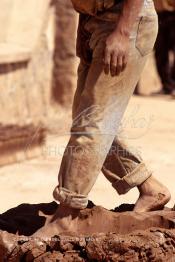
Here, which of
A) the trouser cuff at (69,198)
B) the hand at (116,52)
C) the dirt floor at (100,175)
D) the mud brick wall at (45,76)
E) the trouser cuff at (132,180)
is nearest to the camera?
the hand at (116,52)

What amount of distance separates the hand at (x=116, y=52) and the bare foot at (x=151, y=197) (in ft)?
2.71

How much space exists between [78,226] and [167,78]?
29.5 feet

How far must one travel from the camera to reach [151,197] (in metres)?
5.05

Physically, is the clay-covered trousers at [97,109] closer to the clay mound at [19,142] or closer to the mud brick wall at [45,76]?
the clay mound at [19,142]

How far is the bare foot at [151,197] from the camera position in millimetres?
5035

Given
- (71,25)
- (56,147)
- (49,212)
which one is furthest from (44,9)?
(49,212)

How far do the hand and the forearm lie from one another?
26 mm

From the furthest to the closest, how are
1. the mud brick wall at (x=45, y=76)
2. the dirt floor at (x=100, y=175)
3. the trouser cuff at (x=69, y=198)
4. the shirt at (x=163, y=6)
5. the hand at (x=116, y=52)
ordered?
the shirt at (x=163, y=6) → the mud brick wall at (x=45, y=76) → the dirt floor at (x=100, y=175) → the trouser cuff at (x=69, y=198) → the hand at (x=116, y=52)

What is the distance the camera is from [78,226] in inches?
188

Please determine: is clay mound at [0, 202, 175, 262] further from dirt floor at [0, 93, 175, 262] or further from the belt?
the belt

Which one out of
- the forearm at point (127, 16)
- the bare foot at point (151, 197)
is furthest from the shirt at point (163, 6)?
the forearm at point (127, 16)

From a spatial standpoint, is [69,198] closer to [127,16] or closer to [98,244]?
[98,244]

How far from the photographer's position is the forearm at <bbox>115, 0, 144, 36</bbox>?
14.8 ft

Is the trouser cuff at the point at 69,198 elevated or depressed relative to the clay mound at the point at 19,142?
elevated
